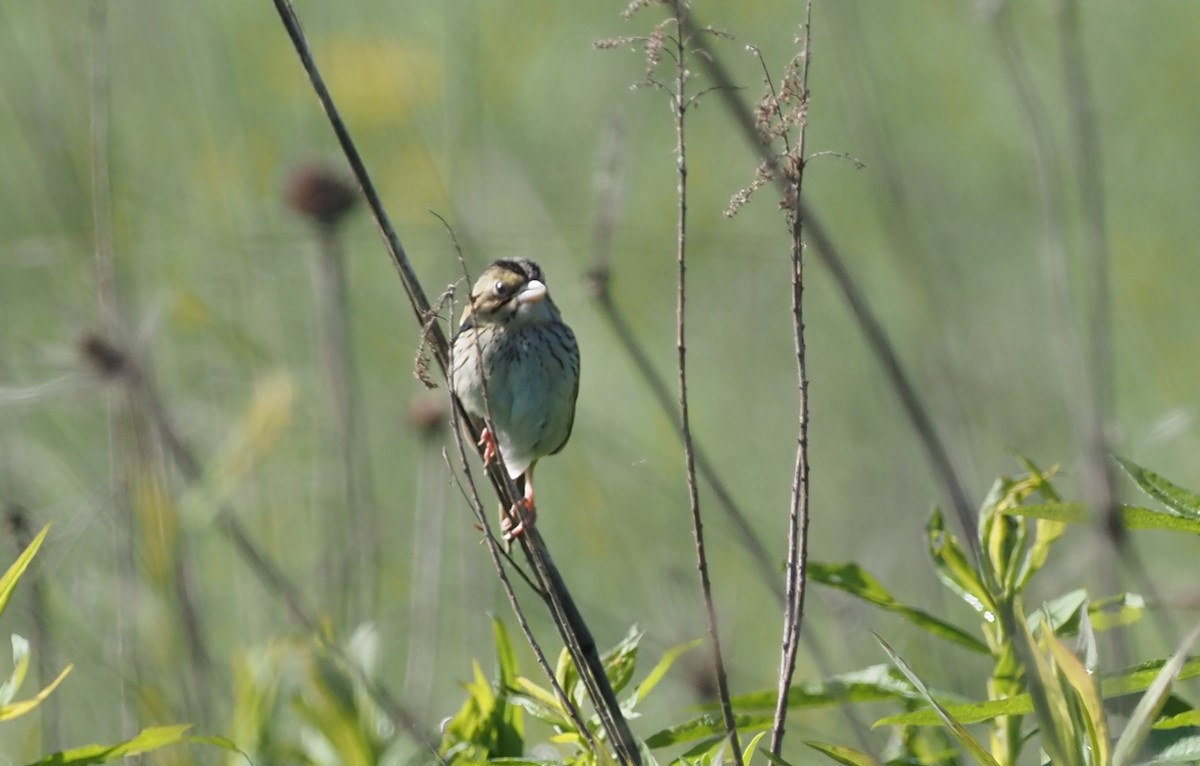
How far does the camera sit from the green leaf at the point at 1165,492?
1934 mm

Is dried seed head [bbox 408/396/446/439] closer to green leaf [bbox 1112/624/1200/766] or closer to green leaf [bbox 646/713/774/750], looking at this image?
green leaf [bbox 646/713/774/750]

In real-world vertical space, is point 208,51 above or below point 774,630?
above

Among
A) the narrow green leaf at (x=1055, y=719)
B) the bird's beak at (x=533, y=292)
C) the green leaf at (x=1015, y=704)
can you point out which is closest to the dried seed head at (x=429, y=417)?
the bird's beak at (x=533, y=292)

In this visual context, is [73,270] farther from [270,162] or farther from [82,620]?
[270,162]

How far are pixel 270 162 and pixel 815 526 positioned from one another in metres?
4.21

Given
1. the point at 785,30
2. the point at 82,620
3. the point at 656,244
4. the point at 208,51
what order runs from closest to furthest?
the point at 82,620, the point at 208,51, the point at 656,244, the point at 785,30

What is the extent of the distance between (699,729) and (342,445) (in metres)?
1.62

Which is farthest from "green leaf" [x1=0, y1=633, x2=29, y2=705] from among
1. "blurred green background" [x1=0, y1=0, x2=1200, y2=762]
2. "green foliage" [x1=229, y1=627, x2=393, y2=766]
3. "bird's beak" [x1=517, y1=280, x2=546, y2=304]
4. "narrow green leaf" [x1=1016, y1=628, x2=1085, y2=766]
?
"bird's beak" [x1=517, y1=280, x2=546, y2=304]

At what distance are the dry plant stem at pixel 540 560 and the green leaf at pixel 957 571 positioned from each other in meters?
0.53

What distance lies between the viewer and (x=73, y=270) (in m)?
4.28

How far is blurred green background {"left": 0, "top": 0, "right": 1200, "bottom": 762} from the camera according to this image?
3.61m

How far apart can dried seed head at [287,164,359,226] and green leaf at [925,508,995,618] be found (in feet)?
7.09

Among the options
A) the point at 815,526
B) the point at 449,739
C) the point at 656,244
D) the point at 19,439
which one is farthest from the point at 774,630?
the point at 449,739

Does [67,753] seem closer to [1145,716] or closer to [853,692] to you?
[853,692]
